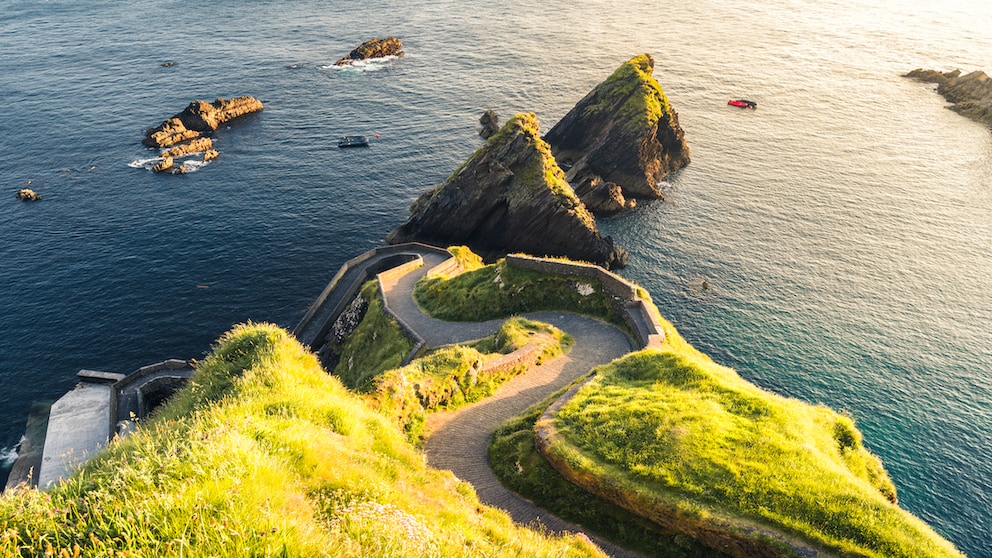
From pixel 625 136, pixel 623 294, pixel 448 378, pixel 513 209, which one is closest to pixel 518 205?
pixel 513 209

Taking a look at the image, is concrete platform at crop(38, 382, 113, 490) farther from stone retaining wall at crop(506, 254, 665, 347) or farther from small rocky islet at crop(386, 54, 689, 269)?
stone retaining wall at crop(506, 254, 665, 347)

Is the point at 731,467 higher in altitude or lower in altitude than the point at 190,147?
higher

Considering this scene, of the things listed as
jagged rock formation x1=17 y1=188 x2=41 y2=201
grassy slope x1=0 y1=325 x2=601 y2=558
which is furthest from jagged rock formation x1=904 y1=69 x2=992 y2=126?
jagged rock formation x1=17 y1=188 x2=41 y2=201

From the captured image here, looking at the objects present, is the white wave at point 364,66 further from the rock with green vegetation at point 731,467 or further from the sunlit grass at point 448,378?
the rock with green vegetation at point 731,467

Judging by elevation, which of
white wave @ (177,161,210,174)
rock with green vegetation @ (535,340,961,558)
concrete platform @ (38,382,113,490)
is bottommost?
concrete platform @ (38,382,113,490)

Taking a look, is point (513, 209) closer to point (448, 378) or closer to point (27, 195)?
point (448, 378)

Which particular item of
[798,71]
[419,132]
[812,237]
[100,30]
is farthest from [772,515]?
[100,30]
